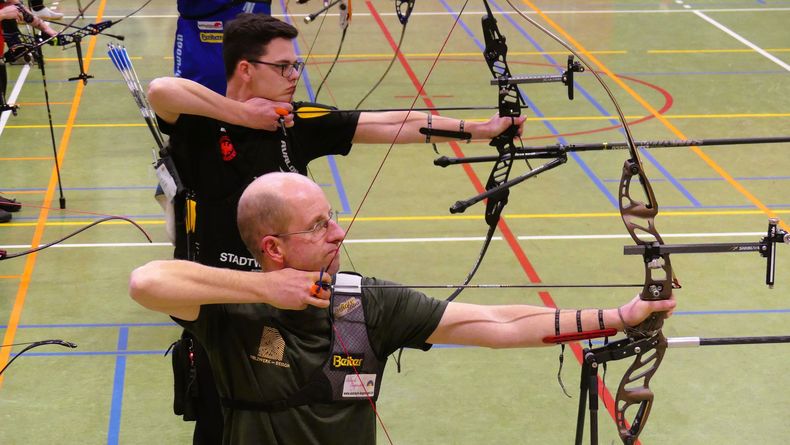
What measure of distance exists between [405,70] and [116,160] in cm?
343

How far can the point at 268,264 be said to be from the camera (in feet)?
8.87

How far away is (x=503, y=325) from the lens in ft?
9.33

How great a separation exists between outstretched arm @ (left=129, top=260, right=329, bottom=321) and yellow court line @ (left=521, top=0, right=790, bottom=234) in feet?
17.2

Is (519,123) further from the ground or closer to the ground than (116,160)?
further from the ground

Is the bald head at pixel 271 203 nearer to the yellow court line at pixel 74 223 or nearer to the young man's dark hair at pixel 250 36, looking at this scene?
the young man's dark hair at pixel 250 36

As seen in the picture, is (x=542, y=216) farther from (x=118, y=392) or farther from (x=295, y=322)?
(x=295, y=322)

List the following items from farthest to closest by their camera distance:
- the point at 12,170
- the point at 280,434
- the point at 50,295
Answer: the point at 12,170, the point at 50,295, the point at 280,434

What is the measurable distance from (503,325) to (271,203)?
669 millimetres

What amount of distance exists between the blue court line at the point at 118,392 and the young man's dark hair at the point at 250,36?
6.30ft

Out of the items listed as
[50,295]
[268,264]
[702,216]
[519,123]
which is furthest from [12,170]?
[268,264]

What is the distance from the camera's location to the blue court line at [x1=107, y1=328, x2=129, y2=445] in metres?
4.92

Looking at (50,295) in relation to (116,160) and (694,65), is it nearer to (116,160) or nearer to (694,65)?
(116,160)

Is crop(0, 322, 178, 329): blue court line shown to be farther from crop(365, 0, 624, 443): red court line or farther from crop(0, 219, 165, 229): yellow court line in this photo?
crop(365, 0, 624, 443): red court line

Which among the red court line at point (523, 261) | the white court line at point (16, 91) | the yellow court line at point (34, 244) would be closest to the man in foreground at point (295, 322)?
the red court line at point (523, 261)
